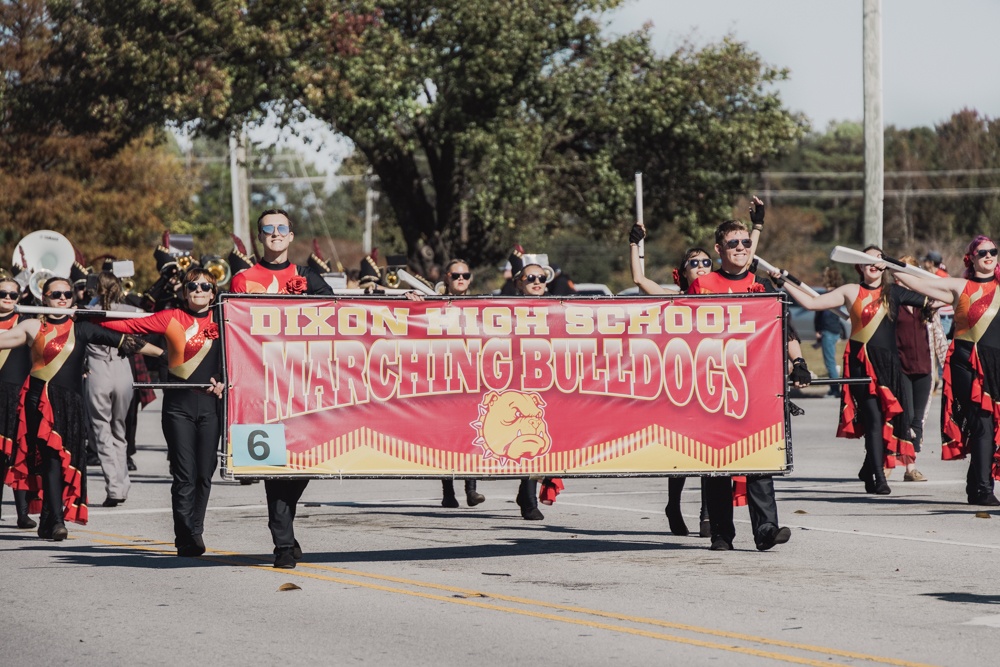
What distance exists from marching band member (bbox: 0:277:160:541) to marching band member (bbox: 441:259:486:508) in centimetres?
303

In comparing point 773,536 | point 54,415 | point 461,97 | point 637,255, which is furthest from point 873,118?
point 54,415

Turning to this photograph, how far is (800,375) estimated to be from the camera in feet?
33.4

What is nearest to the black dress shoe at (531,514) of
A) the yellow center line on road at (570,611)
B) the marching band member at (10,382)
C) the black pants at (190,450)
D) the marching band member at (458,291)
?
the marching band member at (458,291)

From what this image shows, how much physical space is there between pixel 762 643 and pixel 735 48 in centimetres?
2816

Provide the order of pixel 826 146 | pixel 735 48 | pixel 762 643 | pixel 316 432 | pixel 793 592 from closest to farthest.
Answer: pixel 762 643
pixel 793 592
pixel 316 432
pixel 735 48
pixel 826 146

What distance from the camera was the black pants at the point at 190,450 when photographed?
10.4 metres

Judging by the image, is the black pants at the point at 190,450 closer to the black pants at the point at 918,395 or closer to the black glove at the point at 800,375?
the black glove at the point at 800,375

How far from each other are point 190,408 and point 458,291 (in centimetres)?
336

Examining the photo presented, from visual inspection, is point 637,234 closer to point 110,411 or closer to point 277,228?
point 277,228

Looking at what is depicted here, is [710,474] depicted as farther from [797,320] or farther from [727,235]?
[797,320]

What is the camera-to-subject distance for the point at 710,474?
10.0 m

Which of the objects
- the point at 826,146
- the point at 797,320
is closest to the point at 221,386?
the point at 797,320

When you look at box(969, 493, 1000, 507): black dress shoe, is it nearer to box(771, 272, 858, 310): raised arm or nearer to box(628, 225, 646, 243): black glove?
box(771, 272, 858, 310): raised arm

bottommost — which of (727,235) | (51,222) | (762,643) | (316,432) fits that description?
(762,643)
